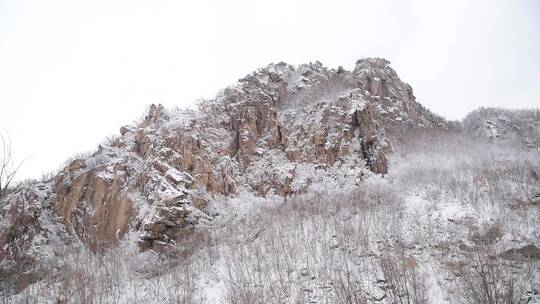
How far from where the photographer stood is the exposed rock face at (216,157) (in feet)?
69.6

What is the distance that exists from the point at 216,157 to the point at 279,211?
7.20 meters

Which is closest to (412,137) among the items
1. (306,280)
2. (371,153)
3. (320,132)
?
(371,153)

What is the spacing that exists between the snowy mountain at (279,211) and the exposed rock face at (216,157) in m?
0.12

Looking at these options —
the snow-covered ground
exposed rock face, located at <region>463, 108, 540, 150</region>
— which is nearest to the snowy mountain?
the snow-covered ground

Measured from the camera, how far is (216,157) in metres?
26.2

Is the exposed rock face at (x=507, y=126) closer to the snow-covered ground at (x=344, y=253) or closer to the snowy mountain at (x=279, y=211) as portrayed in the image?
the snowy mountain at (x=279, y=211)

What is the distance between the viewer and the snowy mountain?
1454 centimetres

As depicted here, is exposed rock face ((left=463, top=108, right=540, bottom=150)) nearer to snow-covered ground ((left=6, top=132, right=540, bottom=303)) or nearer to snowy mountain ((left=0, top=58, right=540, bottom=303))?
snowy mountain ((left=0, top=58, right=540, bottom=303))

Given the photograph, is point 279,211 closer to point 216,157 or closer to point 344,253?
point 344,253

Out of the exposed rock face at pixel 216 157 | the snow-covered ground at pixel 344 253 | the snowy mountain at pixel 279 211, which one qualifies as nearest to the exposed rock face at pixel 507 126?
the snowy mountain at pixel 279 211

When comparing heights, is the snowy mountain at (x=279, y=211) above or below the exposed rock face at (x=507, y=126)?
below

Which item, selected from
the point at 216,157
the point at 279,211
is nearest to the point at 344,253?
the point at 279,211

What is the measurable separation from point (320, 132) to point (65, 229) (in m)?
20.1

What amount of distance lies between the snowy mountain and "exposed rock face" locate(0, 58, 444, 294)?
0.12 meters
